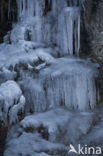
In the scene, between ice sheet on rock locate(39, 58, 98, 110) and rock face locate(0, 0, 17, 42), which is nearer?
ice sheet on rock locate(39, 58, 98, 110)

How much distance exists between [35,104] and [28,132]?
0.75 meters

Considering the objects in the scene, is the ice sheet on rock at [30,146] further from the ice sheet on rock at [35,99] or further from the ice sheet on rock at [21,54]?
the ice sheet on rock at [21,54]

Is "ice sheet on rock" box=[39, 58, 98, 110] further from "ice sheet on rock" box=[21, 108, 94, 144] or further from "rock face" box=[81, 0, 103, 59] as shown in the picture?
"rock face" box=[81, 0, 103, 59]

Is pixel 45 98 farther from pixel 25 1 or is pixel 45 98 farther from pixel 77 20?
pixel 25 1

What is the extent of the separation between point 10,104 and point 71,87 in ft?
4.24

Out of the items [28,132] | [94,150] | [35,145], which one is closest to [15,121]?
[28,132]

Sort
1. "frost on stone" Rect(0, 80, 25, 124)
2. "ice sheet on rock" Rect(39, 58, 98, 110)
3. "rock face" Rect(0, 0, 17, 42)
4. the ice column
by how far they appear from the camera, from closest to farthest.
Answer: "frost on stone" Rect(0, 80, 25, 124)
"ice sheet on rock" Rect(39, 58, 98, 110)
the ice column
"rock face" Rect(0, 0, 17, 42)

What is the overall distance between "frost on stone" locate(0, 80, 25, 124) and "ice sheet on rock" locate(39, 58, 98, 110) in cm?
64

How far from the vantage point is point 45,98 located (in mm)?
4133

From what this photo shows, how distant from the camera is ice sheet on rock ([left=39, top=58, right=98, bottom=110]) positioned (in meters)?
4.05

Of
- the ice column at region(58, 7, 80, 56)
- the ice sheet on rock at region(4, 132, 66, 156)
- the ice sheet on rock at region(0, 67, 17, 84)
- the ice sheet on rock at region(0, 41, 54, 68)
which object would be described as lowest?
the ice sheet on rock at region(4, 132, 66, 156)

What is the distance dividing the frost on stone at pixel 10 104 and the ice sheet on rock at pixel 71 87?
0.64 meters

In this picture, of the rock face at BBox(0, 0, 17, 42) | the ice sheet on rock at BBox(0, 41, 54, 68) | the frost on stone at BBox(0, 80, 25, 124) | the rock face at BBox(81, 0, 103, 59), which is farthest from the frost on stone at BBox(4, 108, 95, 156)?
the rock face at BBox(0, 0, 17, 42)

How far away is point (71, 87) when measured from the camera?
4.06m
